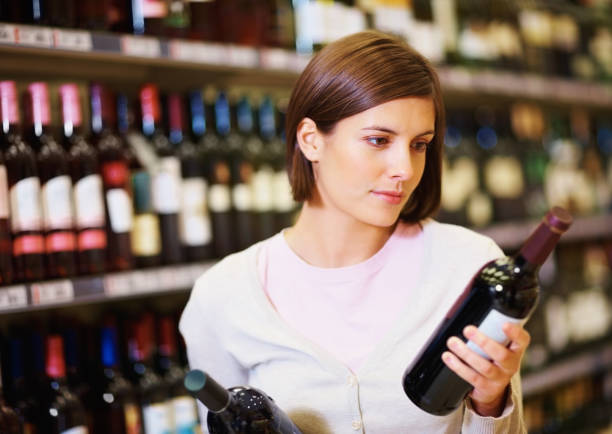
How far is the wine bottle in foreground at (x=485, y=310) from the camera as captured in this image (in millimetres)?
997

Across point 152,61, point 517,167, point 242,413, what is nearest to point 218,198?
point 152,61

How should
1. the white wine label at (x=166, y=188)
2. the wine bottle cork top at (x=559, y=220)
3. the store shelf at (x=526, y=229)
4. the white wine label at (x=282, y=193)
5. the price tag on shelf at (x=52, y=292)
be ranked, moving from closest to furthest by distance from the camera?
the wine bottle cork top at (x=559, y=220), the price tag on shelf at (x=52, y=292), the white wine label at (x=166, y=188), the white wine label at (x=282, y=193), the store shelf at (x=526, y=229)

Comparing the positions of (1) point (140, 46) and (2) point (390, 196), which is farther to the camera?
(1) point (140, 46)

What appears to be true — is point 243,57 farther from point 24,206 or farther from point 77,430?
point 77,430

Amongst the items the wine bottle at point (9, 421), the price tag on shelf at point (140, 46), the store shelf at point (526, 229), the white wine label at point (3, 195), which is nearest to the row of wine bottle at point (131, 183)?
the white wine label at point (3, 195)

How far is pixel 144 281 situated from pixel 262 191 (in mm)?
481

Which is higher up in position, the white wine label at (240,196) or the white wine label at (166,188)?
the white wine label at (166,188)

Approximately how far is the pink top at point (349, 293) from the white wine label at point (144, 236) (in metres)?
0.47

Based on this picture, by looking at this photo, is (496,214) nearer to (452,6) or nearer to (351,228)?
(452,6)

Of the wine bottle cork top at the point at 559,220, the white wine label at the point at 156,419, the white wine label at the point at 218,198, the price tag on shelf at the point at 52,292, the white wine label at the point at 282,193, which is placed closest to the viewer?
the wine bottle cork top at the point at 559,220

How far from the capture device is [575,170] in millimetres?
3121

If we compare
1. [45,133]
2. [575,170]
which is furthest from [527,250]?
[575,170]

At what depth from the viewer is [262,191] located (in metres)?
1.98

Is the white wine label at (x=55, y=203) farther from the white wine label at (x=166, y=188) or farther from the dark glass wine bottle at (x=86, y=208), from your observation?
the white wine label at (x=166, y=188)
